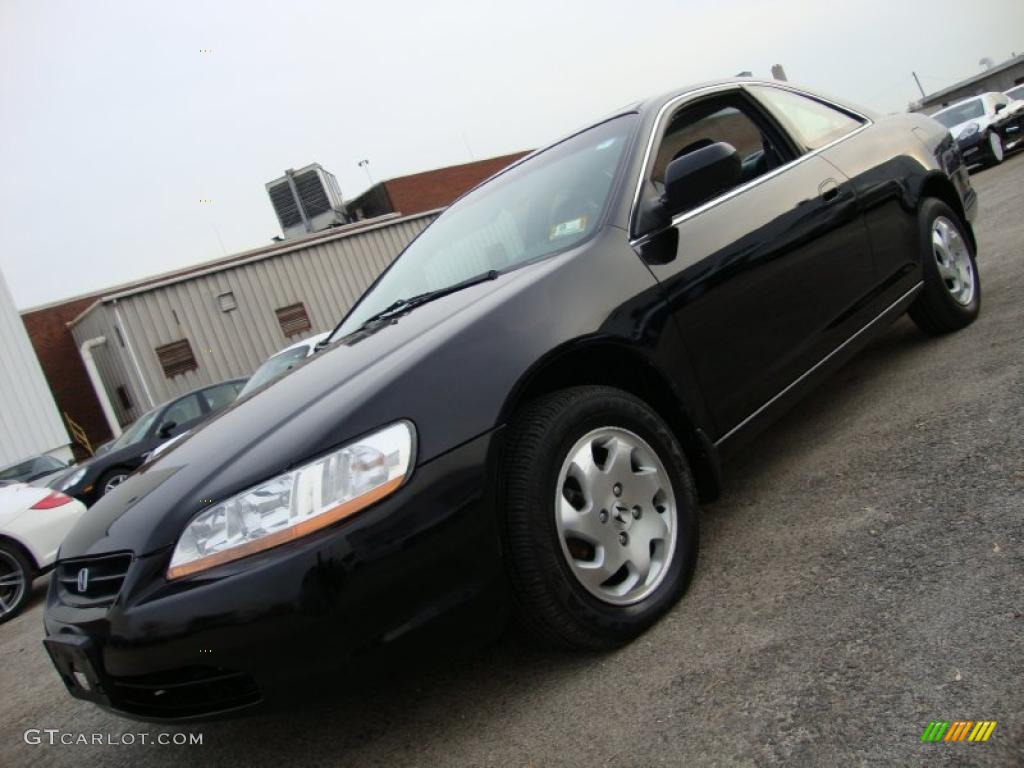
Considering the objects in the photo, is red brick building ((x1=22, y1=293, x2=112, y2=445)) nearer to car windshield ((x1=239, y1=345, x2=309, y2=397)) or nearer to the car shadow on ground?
car windshield ((x1=239, y1=345, x2=309, y2=397))

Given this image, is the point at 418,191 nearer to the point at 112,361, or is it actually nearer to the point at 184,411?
the point at 112,361

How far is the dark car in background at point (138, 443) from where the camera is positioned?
29.5ft

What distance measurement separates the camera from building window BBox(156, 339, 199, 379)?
51.2ft

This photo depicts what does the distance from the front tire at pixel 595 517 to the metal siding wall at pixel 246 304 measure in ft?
43.2

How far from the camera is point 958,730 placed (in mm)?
1357

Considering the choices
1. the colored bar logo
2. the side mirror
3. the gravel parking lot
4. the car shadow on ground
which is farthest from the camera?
the side mirror

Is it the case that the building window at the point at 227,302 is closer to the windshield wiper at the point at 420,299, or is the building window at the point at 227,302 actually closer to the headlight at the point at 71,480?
the headlight at the point at 71,480

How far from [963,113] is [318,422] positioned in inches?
Answer: 677

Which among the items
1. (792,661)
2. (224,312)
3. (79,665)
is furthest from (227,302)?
(792,661)

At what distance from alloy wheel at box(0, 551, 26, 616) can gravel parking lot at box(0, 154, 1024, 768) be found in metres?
2.77

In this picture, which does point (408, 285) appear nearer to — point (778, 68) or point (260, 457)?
point (260, 457)

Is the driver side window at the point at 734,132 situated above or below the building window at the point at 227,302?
below

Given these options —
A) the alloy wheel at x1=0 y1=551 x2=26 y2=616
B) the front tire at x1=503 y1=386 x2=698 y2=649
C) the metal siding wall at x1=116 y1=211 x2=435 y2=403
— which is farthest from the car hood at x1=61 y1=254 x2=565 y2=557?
the metal siding wall at x1=116 y1=211 x2=435 y2=403

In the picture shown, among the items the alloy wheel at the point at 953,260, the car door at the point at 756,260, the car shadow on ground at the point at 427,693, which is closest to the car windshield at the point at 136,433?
the car shadow on ground at the point at 427,693
